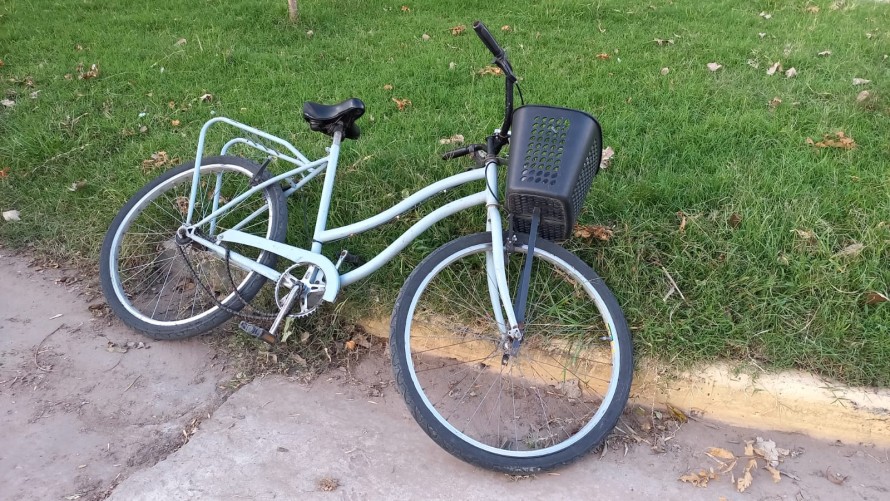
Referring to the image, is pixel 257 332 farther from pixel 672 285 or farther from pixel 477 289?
pixel 672 285

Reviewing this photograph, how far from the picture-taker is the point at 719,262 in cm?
302

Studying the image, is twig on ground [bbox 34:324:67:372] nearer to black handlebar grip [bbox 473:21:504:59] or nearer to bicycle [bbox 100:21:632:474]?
bicycle [bbox 100:21:632:474]

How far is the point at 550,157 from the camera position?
2279mm

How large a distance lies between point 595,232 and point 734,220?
2.40 feet

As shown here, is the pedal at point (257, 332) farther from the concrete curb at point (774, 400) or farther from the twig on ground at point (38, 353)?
the concrete curb at point (774, 400)

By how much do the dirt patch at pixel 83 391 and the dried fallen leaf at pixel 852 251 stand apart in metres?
3.01

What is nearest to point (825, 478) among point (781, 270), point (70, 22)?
point (781, 270)

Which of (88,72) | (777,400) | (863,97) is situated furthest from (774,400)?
(88,72)

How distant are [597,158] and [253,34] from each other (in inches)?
192

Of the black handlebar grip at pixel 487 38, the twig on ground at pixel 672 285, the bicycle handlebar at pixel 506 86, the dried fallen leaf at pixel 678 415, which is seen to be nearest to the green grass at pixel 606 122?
the twig on ground at pixel 672 285

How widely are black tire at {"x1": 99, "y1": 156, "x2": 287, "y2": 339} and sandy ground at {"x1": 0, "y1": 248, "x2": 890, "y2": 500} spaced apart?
22 cm

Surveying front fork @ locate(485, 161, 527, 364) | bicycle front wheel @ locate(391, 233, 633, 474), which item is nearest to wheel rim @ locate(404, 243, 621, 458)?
bicycle front wheel @ locate(391, 233, 633, 474)

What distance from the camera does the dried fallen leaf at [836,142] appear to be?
12.2ft

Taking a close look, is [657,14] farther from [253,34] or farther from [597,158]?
[597,158]
